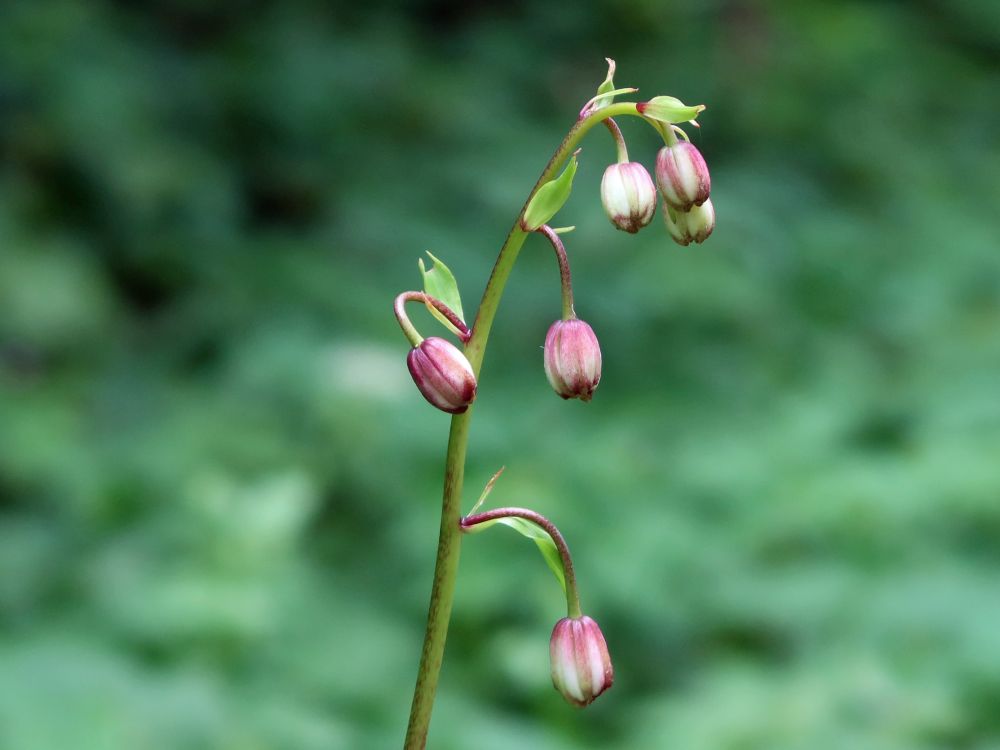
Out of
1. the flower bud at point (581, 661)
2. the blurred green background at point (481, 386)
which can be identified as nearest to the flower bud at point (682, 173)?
the flower bud at point (581, 661)

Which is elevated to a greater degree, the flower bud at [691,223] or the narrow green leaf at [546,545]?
the flower bud at [691,223]

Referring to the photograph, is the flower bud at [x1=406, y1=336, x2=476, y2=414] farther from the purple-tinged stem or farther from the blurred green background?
the blurred green background

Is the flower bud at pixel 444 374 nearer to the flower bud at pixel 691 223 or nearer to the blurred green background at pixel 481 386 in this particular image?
the flower bud at pixel 691 223

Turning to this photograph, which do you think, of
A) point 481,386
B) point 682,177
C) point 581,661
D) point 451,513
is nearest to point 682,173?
point 682,177

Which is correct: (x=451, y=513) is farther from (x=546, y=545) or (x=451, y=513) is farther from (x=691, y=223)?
(x=691, y=223)

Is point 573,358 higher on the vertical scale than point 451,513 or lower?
higher

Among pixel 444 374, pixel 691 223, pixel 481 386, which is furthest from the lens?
pixel 481 386
